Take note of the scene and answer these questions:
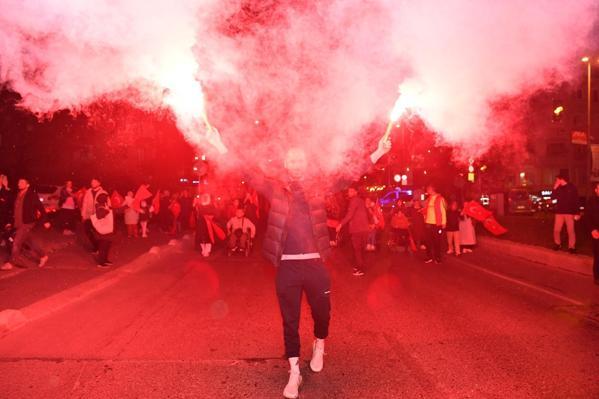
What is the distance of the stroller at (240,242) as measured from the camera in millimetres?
14641

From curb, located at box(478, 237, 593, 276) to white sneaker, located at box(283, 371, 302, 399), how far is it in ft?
27.3

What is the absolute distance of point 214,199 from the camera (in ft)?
49.1

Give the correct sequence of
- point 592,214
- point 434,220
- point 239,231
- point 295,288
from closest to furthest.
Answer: point 295,288, point 592,214, point 434,220, point 239,231

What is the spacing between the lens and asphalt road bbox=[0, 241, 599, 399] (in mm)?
4590

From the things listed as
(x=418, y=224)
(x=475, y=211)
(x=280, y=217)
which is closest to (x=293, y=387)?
(x=280, y=217)

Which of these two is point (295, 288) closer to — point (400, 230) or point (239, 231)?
point (239, 231)

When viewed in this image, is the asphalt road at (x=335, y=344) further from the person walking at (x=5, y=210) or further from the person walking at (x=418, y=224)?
the person walking at (x=418, y=224)

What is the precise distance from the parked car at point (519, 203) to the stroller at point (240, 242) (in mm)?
24841

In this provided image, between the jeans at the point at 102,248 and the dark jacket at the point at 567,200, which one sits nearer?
the jeans at the point at 102,248

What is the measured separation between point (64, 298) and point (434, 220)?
8.09 meters

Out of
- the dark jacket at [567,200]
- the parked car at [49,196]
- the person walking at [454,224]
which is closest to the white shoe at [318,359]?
the dark jacket at [567,200]

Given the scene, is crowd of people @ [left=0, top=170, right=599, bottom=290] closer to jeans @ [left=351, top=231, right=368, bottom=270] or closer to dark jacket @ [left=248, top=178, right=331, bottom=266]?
jeans @ [left=351, top=231, right=368, bottom=270]

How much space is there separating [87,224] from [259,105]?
20.8 meters

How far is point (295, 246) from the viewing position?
182 inches
